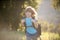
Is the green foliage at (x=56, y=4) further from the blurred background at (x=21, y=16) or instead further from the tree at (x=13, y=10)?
the tree at (x=13, y=10)

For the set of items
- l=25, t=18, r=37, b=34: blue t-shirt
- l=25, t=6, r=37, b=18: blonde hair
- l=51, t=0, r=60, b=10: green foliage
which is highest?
l=51, t=0, r=60, b=10: green foliage

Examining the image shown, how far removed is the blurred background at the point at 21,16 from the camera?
86.0 inches

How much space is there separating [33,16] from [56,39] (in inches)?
16.7

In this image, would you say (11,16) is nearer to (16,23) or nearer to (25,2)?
(16,23)

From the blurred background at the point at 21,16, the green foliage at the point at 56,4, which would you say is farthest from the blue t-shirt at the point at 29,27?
the green foliage at the point at 56,4

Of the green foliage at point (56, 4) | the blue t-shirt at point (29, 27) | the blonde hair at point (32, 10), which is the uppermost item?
the green foliage at point (56, 4)

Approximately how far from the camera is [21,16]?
225 centimetres

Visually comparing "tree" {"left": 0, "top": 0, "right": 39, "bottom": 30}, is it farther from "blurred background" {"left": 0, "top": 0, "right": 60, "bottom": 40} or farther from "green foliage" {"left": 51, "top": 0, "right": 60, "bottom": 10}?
"green foliage" {"left": 51, "top": 0, "right": 60, "bottom": 10}

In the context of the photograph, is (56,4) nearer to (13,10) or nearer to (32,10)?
(32,10)

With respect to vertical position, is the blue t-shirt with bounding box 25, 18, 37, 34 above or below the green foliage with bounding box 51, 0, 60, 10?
below

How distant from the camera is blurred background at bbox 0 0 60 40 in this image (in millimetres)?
2184

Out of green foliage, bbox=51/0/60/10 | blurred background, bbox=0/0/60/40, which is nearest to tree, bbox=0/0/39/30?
blurred background, bbox=0/0/60/40

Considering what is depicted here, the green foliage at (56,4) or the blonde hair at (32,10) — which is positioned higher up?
the green foliage at (56,4)

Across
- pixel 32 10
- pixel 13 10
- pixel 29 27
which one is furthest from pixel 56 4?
pixel 13 10
